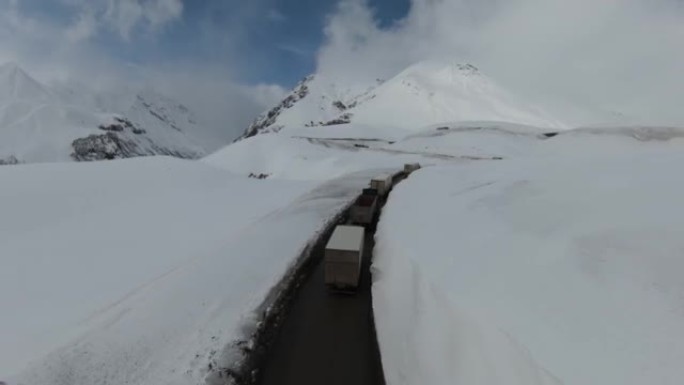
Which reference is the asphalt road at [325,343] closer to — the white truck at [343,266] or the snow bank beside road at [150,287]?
the white truck at [343,266]

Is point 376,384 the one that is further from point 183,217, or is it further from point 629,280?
point 183,217

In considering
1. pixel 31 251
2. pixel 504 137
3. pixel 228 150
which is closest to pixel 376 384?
pixel 31 251

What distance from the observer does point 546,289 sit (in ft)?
24.3

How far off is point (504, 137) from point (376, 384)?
72.7 meters

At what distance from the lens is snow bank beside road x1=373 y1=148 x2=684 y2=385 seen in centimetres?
556

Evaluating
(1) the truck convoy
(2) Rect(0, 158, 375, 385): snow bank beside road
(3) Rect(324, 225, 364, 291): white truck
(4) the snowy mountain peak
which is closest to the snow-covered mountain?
(4) the snowy mountain peak

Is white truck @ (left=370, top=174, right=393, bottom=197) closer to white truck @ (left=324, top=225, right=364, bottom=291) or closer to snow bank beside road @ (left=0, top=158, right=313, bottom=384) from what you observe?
snow bank beside road @ (left=0, top=158, right=313, bottom=384)

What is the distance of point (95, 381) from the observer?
830 cm

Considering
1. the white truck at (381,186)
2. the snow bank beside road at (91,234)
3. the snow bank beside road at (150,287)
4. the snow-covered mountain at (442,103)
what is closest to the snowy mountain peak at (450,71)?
the snow-covered mountain at (442,103)

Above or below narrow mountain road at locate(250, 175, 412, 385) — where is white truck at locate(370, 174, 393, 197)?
above

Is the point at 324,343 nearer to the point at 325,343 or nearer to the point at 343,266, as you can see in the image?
the point at 325,343

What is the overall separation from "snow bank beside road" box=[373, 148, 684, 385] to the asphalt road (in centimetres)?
58

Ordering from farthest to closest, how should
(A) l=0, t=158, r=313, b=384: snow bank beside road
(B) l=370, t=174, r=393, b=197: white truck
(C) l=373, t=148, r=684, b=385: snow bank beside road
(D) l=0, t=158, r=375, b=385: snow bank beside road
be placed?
(B) l=370, t=174, r=393, b=197: white truck
(A) l=0, t=158, r=313, b=384: snow bank beside road
(D) l=0, t=158, r=375, b=385: snow bank beside road
(C) l=373, t=148, r=684, b=385: snow bank beside road

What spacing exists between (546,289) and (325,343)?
5.55 meters
